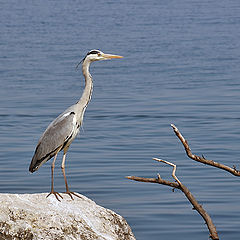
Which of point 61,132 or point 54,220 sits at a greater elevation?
point 61,132

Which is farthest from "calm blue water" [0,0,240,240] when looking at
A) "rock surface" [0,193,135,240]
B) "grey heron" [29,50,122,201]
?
"rock surface" [0,193,135,240]

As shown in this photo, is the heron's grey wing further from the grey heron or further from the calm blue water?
the calm blue water

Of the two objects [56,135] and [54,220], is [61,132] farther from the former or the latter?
[54,220]

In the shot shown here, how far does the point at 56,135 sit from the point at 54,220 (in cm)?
201

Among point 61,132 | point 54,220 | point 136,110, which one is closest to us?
point 54,220

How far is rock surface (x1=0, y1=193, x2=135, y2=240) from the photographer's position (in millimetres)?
8250

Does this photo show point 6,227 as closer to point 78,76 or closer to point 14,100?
point 14,100

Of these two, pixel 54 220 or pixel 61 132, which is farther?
pixel 61 132

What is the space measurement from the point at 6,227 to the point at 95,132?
1053cm

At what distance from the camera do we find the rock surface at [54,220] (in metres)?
8.25

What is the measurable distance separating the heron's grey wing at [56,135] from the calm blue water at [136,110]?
6.50 feet

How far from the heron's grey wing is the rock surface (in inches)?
50.8

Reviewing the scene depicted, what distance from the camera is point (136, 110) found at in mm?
20953

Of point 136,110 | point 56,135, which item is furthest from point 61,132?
point 136,110
